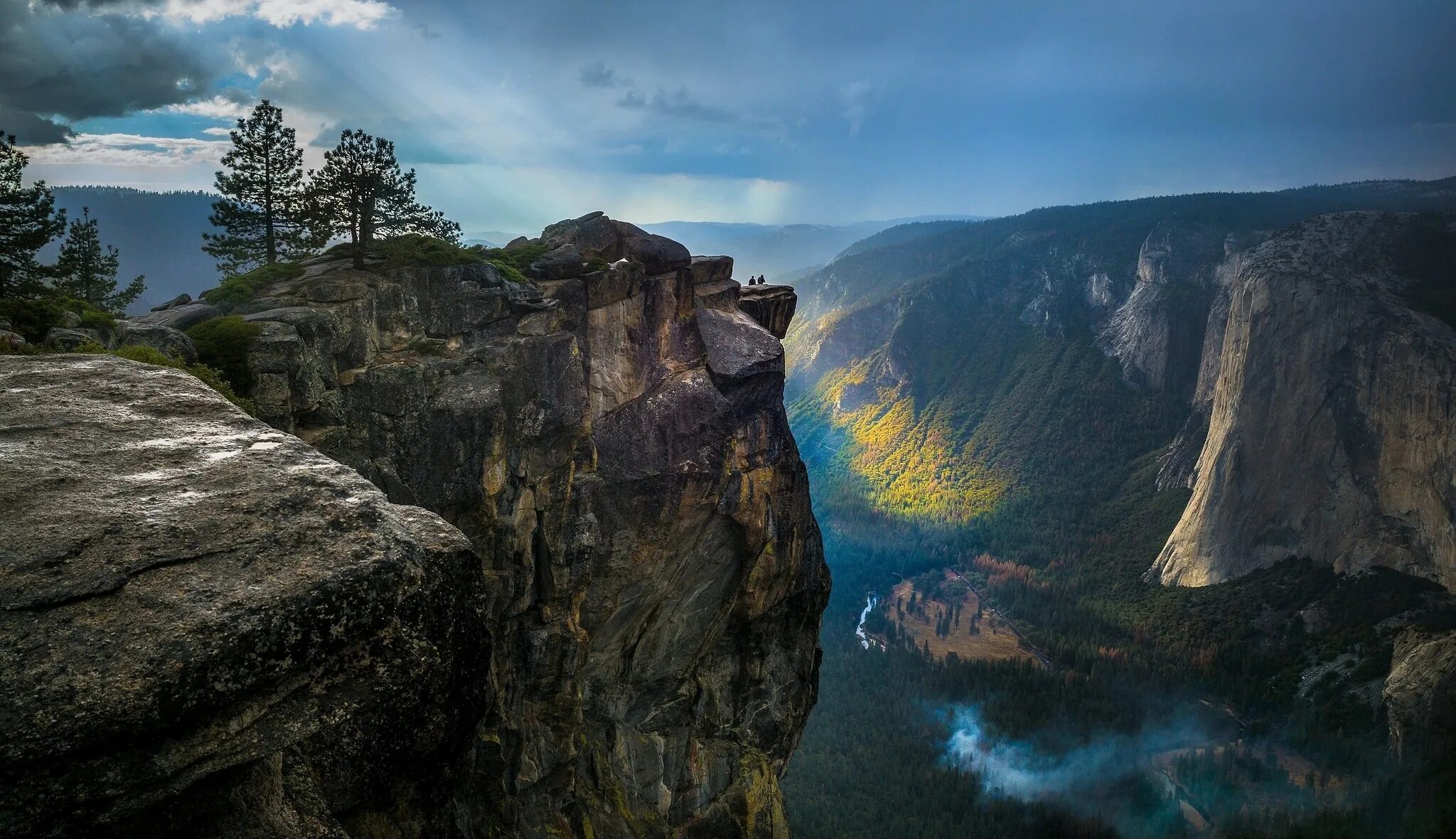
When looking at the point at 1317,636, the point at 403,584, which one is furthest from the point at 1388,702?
the point at 403,584

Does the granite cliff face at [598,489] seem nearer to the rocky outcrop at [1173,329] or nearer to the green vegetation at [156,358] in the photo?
the green vegetation at [156,358]

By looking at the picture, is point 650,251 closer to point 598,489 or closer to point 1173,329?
point 598,489

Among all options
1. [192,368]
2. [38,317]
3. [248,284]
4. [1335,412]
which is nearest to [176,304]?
[248,284]

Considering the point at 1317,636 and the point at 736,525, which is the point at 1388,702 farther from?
the point at 736,525

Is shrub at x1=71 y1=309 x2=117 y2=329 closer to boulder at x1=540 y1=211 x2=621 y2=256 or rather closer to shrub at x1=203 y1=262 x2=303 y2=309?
shrub at x1=203 y1=262 x2=303 y2=309

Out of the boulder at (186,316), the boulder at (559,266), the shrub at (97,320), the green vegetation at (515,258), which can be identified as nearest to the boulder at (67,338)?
the shrub at (97,320)

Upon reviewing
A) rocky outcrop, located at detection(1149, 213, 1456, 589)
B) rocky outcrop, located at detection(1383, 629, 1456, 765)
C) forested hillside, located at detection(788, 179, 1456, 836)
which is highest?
rocky outcrop, located at detection(1149, 213, 1456, 589)

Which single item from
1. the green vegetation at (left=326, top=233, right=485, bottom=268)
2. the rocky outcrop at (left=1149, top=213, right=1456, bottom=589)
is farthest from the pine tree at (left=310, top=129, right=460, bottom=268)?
the rocky outcrop at (left=1149, top=213, right=1456, bottom=589)
